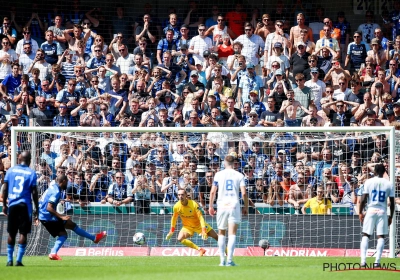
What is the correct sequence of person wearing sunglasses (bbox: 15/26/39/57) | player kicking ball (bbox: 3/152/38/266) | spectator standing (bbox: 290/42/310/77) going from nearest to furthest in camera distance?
player kicking ball (bbox: 3/152/38/266) < spectator standing (bbox: 290/42/310/77) < person wearing sunglasses (bbox: 15/26/39/57)

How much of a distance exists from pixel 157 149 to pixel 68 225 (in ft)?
12.4

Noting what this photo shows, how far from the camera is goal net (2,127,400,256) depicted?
19547 mm

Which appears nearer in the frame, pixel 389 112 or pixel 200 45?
pixel 389 112

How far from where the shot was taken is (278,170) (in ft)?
66.2

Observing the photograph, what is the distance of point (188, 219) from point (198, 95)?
5.53 meters

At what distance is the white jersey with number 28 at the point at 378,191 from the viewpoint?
1518 centimetres

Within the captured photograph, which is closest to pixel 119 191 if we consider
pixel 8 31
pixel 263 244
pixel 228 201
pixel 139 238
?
pixel 139 238

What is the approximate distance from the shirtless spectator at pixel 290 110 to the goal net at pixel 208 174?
7.53 feet

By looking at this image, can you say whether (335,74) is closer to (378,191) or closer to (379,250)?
(378,191)

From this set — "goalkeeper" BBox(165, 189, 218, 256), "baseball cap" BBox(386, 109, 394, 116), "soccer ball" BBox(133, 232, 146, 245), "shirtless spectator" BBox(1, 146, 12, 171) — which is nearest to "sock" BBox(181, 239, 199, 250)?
"goalkeeper" BBox(165, 189, 218, 256)

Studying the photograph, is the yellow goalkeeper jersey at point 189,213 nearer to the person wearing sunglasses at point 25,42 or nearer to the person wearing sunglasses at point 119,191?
the person wearing sunglasses at point 119,191

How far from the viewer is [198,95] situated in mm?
23734

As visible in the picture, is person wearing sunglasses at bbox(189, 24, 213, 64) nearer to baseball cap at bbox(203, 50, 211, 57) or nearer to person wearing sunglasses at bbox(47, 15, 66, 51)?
baseball cap at bbox(203, 50, 211, 57)

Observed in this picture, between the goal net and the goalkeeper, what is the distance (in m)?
0.84
